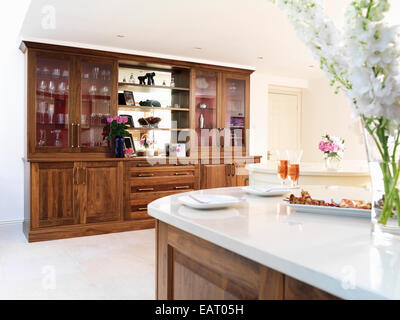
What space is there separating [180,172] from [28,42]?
2302 millimetres

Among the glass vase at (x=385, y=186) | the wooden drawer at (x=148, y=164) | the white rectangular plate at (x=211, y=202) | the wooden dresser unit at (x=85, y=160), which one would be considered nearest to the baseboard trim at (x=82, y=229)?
the wooden dresser unit at (x=85, y=160)

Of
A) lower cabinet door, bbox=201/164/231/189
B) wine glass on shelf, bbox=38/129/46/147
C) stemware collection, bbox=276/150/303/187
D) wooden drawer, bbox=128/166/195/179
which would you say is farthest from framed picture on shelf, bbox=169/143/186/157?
stemware collection, bbox=276/150/303/187

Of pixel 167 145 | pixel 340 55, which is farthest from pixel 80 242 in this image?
pixel 340 55

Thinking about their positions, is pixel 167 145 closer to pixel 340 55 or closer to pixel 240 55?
pixel 240 55

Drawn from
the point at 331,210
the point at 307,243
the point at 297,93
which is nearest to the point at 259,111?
the point at 297,93

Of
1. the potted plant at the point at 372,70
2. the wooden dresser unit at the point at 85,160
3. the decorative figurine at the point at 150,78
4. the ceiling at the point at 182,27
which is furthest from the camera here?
the decorative figurine at the point at 150,78

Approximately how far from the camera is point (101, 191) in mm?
4254

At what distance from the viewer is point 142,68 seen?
499 centimetres

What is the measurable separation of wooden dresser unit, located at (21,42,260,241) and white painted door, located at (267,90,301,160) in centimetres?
177

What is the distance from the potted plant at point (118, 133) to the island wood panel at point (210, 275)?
10.3 feet

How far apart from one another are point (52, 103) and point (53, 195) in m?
1.05

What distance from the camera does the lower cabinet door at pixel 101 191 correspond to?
4.15 m

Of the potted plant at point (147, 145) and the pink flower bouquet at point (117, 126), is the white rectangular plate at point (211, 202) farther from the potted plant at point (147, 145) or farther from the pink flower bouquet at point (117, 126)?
the potted plant at point (147, 145)

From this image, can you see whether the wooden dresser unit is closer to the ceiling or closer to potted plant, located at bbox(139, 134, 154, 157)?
potted plant, located at bbox(139, 134, 154, 157)
